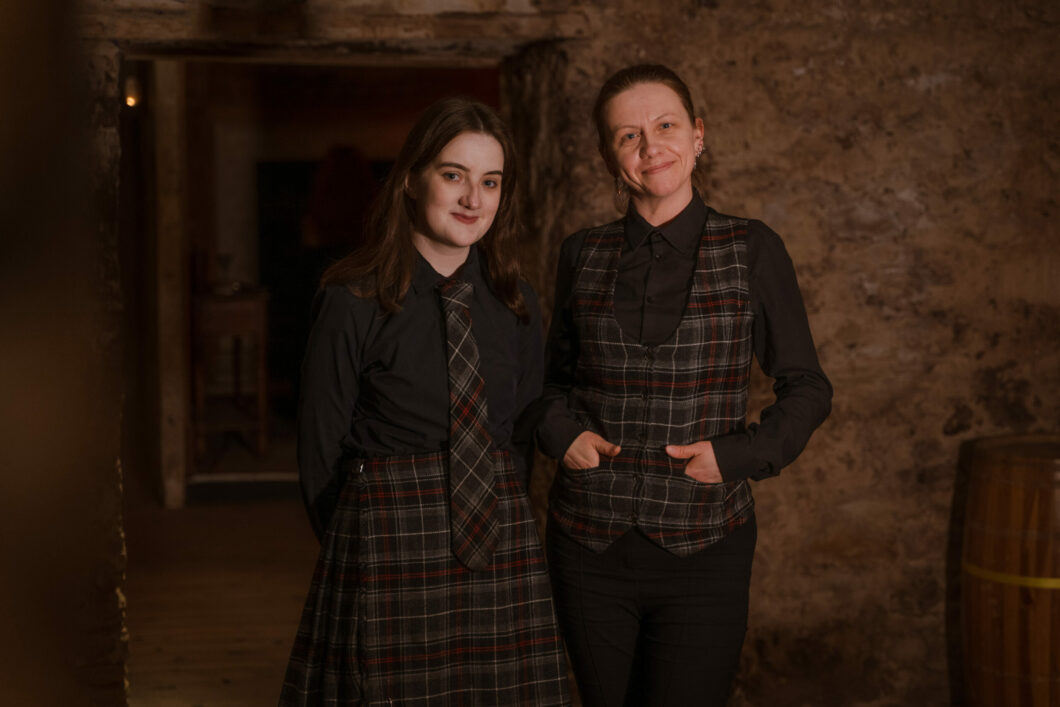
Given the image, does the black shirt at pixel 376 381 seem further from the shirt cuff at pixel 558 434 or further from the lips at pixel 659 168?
the lips at pixel 659 168

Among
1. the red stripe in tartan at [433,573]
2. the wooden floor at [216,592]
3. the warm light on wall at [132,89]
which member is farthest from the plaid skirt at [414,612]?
the warm light on wall at [132,89]

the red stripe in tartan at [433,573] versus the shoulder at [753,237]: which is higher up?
the shoulder at [753,237]

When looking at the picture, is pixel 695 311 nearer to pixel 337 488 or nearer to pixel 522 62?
pixel 337 488

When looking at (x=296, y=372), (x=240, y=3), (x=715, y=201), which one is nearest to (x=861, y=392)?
(x=715, y=201)

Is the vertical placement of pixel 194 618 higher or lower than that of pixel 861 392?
lower

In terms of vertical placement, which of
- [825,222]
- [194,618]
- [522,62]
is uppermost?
[522,62]

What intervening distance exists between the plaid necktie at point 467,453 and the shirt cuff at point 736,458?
0.38 metres

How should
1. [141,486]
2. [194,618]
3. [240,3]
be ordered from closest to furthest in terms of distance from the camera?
[240,3] → [194,618] → [141,486]

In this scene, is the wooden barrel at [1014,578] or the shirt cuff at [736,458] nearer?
the shirt cuff at [736,458]

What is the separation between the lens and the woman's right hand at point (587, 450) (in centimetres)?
176

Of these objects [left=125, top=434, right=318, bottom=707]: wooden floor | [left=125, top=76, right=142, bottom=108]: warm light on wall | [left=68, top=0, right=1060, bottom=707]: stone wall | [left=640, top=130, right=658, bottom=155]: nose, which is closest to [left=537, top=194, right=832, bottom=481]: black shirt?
[left=640, top=130, right=658, bottom=155]: nose

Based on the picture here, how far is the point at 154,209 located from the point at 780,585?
160 inches

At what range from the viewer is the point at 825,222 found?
280cm

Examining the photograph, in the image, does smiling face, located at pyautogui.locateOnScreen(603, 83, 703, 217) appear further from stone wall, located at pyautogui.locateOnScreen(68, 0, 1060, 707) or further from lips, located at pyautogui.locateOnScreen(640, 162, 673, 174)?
stone wall, located at pyautogui.locateOnScreen(68, 0, 1060, 707)
